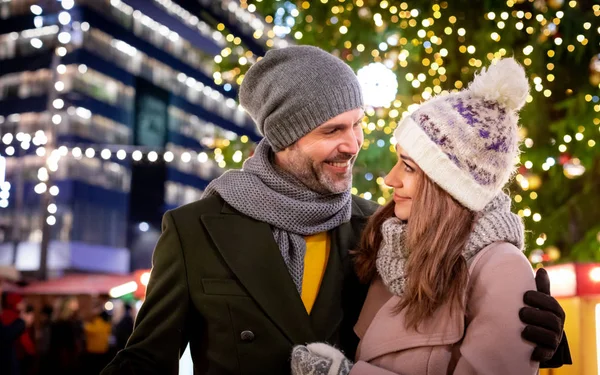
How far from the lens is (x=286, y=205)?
319cm

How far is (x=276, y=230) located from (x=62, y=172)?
39.3 m

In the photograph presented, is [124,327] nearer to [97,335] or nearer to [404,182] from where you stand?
[97,335]

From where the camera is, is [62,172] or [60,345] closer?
[60,345]

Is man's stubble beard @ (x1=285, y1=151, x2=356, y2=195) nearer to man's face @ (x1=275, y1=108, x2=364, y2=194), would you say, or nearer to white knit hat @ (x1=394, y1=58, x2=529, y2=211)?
man's face @ (x1=275, y1=108, x2=364, y2=194)

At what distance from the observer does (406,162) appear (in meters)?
2.78

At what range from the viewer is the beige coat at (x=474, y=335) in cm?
231

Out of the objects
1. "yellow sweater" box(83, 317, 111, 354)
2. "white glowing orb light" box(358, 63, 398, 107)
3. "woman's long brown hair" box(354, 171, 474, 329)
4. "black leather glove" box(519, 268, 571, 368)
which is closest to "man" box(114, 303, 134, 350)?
"yellow sweater" box(83, 317, 111, 354)

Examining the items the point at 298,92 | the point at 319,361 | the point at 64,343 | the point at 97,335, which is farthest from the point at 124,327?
the point at 319,361

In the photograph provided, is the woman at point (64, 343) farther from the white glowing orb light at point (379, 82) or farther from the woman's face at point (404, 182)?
the woman's face at point (404, 182)

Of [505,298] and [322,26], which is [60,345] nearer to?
[322,26]

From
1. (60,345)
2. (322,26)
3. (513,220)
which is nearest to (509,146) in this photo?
(513,220)

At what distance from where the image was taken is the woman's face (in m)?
2.75

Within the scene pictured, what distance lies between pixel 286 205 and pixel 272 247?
200mm

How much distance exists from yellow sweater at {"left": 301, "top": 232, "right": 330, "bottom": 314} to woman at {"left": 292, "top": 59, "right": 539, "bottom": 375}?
39cm
